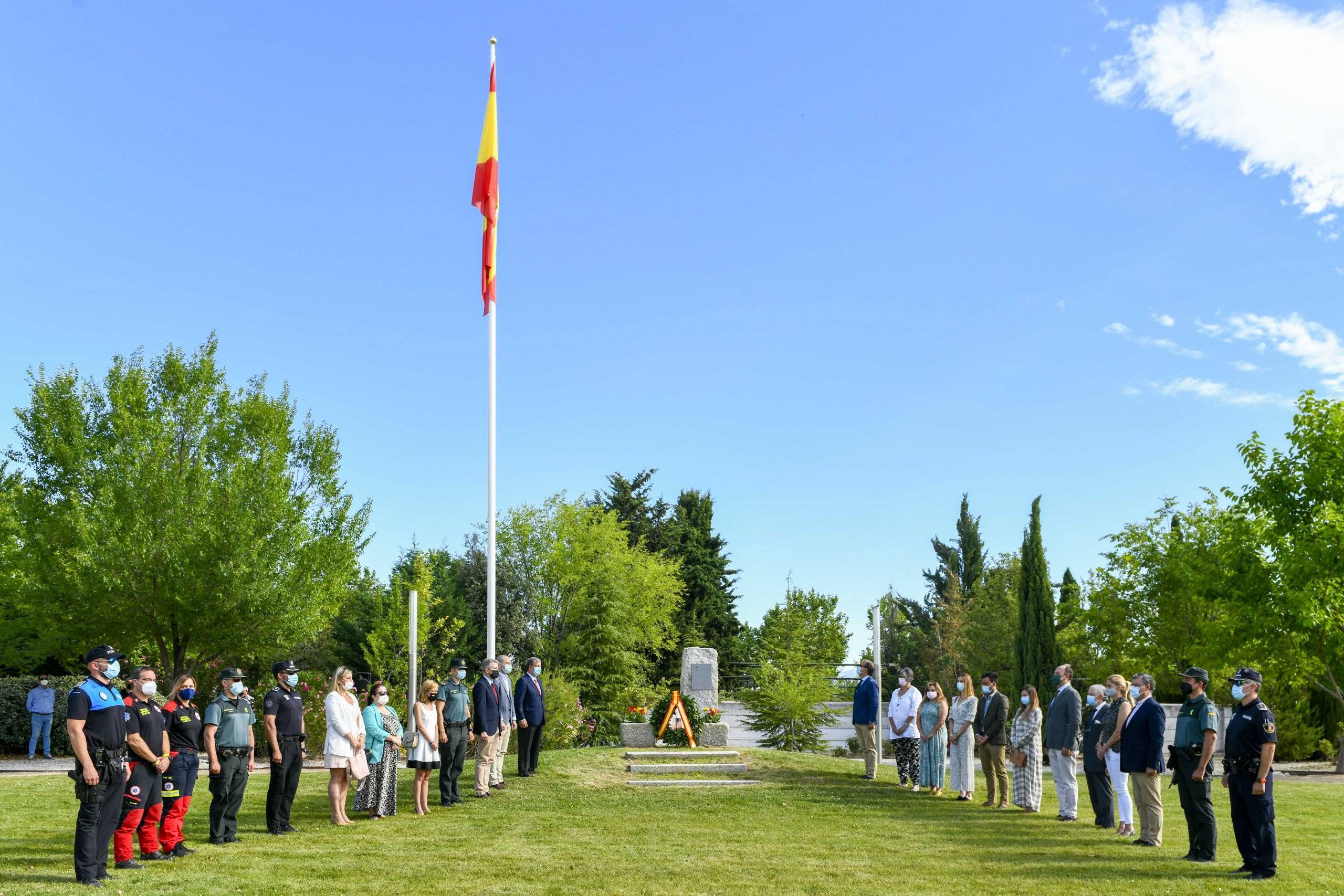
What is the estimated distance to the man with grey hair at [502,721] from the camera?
48.4 feet

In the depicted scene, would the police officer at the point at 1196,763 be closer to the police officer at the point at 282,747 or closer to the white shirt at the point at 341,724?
the white shirt at the point at 341,724

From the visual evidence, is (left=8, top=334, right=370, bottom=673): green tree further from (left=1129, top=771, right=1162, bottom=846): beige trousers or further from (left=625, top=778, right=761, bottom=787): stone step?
(left=1129, top=771, right=1162, bottom=846): beige trousers

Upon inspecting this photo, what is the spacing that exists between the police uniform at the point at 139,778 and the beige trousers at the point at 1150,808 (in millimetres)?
9507

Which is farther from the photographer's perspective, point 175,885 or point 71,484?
point 71,484

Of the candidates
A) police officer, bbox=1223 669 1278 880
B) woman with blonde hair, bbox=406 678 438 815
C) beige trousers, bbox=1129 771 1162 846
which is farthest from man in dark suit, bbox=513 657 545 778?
police officer, bbox=1223 669 1278 880

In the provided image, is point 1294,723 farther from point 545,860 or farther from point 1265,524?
point 545,860

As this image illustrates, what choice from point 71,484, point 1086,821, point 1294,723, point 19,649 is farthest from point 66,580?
point 1294,723

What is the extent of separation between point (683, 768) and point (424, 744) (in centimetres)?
587

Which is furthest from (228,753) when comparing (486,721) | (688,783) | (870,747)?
(870,747)

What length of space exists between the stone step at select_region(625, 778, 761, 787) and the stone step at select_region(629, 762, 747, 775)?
44 cm

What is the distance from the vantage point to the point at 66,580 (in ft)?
77.0

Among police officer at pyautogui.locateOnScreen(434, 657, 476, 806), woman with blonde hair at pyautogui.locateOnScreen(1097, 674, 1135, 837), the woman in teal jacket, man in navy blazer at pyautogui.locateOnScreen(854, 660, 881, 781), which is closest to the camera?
woman with blonde hair at pyautogui.locateOnScreen(1097, 674, 1135, 837)

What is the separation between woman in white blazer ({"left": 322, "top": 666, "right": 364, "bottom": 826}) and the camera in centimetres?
1139

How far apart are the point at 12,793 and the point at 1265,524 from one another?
80.3 feet
